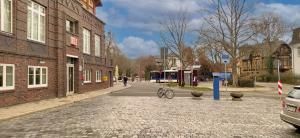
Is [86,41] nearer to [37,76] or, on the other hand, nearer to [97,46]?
[97,46]

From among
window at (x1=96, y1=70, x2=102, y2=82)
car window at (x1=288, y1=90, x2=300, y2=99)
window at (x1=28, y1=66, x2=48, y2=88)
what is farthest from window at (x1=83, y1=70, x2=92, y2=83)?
car window at (x1=288, y1=90, x2=300, y2=99)

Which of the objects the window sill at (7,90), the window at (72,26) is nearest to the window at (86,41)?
the window at (72,26)

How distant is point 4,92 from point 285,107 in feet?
42.2

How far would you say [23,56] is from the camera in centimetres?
1850

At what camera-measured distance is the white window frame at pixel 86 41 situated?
32.2 meters

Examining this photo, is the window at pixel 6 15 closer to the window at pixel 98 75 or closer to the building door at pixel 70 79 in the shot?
the building door at pixel 70 79

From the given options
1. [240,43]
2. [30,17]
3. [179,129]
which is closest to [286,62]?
[240,43]

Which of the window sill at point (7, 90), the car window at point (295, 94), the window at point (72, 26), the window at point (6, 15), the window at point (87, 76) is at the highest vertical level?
the window at point (72, 26)

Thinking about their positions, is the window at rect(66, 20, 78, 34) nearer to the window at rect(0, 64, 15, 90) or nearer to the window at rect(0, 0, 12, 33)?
the window at rect(0, 0, 12, 33)

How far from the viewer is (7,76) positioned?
16.9 metres

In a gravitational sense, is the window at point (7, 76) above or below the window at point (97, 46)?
below

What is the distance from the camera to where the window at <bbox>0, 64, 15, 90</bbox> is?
16344mm

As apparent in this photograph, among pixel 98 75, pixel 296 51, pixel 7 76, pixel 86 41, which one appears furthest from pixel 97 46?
pixel 296 51

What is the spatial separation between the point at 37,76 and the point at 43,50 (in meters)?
1.81
